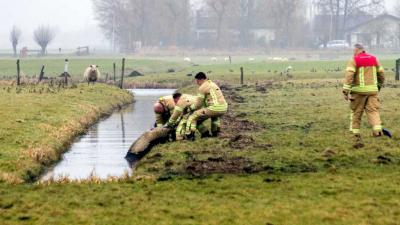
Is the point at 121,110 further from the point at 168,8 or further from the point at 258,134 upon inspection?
the point at 168,8

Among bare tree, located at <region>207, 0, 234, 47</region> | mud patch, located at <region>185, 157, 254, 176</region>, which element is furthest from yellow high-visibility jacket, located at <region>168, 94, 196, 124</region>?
bare tree, located at <region>207, 0, 234, 47</region>

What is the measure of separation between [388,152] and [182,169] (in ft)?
17.1

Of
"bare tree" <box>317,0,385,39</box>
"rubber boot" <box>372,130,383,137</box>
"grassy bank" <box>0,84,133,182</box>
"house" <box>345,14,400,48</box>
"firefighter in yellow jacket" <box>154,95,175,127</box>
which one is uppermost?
"bare tree" <box>317,0,385,39</box>

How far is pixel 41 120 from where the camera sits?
28.1m

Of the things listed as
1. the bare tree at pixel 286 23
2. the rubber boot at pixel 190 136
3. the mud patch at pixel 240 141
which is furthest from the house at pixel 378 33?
the rubber boot at pixel 190 136

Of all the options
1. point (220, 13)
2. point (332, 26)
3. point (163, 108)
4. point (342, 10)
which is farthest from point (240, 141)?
point (342, 10)

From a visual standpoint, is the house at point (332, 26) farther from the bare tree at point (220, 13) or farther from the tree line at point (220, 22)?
the bare tree at point (220, 13)

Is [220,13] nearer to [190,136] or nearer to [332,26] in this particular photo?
[332,26]

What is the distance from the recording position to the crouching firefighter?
21.8 m

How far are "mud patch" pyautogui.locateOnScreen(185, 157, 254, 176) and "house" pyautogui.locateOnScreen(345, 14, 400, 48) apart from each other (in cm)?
11390

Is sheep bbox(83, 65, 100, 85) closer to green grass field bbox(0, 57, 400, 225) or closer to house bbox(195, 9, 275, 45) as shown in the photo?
green grass field bbox(0, 57, 400, 225)

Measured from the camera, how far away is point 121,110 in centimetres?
4159

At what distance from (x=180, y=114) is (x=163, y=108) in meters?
1.39

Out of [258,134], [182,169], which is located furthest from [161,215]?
[258,134]
